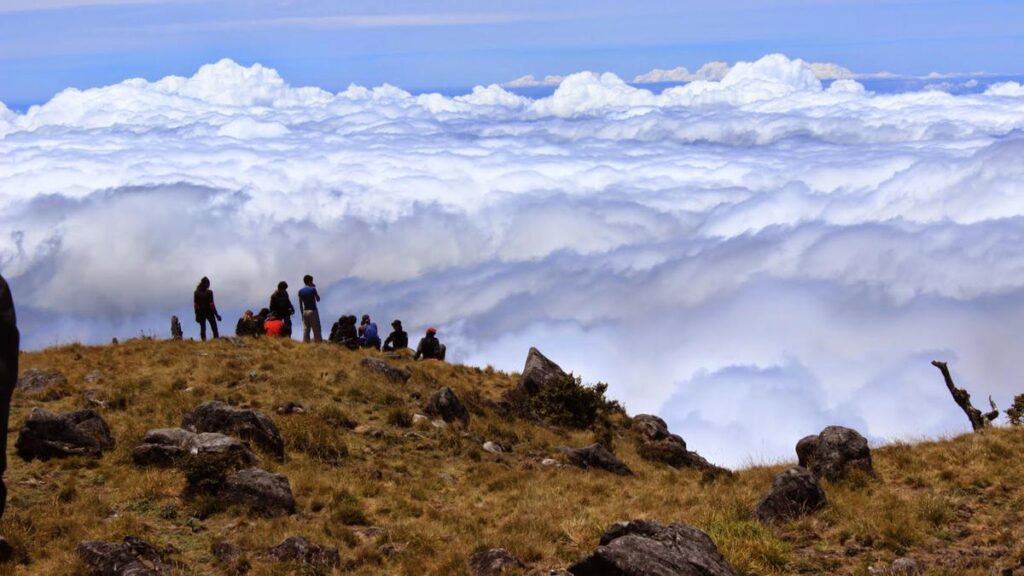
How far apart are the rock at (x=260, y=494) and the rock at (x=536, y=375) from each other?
1313cm

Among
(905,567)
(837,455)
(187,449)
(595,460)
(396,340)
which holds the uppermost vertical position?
(396,340)

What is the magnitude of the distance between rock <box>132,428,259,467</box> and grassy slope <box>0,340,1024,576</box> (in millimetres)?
365

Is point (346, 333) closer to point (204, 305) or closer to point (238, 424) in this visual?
point (204, 305)

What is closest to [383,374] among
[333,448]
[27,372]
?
[333,448]

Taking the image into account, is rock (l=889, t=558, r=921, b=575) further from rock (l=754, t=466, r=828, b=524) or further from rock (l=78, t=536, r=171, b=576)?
rock (l=78, t=536, r=171, b=576)

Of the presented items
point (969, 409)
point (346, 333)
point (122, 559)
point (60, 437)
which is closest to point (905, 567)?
point (122, 559)

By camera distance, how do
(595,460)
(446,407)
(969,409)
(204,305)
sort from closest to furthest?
(595,460) < (969,409) < (446,407) < (204,305)

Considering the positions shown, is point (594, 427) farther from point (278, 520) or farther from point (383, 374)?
point (278, 520)

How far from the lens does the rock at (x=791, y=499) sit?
14.1m

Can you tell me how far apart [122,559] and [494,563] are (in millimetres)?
4686

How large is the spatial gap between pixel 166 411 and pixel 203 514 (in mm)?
6552

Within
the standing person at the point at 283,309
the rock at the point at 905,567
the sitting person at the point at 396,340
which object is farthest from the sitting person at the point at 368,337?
the rock at the point at 905,567

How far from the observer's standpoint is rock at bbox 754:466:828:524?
1414cm

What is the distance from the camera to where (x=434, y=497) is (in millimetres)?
17141
